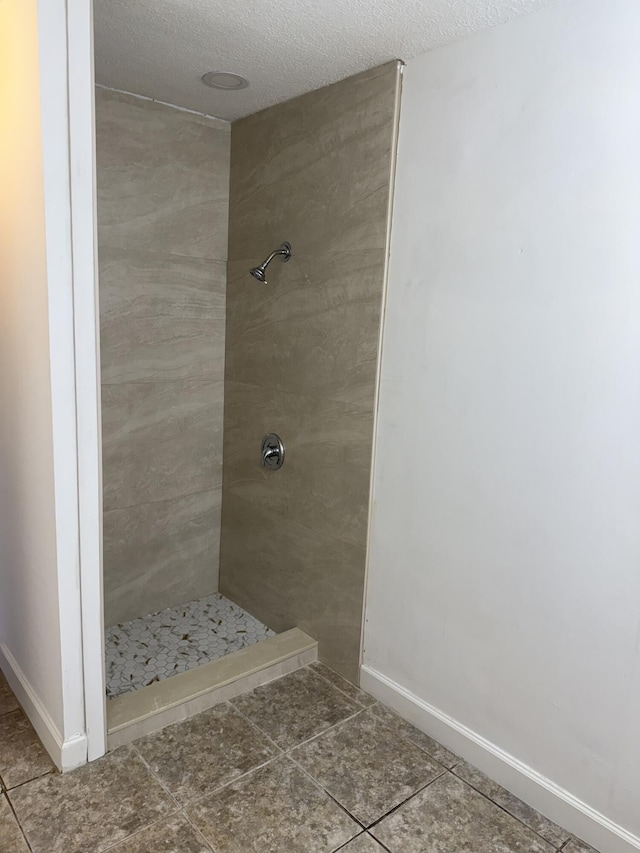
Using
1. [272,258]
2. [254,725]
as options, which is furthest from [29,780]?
[272,258]

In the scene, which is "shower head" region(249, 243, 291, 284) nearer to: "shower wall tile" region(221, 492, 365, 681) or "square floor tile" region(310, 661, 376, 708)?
"shower wall tile" region(221, 492, 365, 681)

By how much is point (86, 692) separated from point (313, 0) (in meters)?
1.89

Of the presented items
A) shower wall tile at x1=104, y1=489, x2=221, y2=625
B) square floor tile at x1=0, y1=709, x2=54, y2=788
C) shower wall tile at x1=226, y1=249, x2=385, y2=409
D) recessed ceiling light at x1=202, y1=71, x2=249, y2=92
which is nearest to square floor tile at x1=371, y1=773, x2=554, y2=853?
square floor tile at x1=0, y1=709, x2=54, y2=788

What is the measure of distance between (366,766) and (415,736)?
0.22 meters

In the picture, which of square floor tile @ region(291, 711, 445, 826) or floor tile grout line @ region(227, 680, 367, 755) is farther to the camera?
floor tile grout line @ region(227, 680, 367, 755)

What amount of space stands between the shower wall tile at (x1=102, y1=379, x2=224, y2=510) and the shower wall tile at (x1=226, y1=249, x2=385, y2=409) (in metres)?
0.21

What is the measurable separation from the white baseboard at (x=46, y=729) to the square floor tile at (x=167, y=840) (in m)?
0.32

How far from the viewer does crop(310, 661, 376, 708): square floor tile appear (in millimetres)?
2121

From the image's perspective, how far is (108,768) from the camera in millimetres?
1757

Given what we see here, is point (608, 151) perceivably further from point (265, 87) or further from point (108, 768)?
point (108, 768)

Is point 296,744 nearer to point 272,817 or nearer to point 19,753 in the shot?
point 272,817

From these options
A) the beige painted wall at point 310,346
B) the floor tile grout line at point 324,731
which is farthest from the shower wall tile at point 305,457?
the floor tile grout line at point 324,731

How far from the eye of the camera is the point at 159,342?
2.50 meters

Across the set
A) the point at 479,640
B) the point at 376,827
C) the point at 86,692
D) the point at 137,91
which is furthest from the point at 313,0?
the point at 376,827
